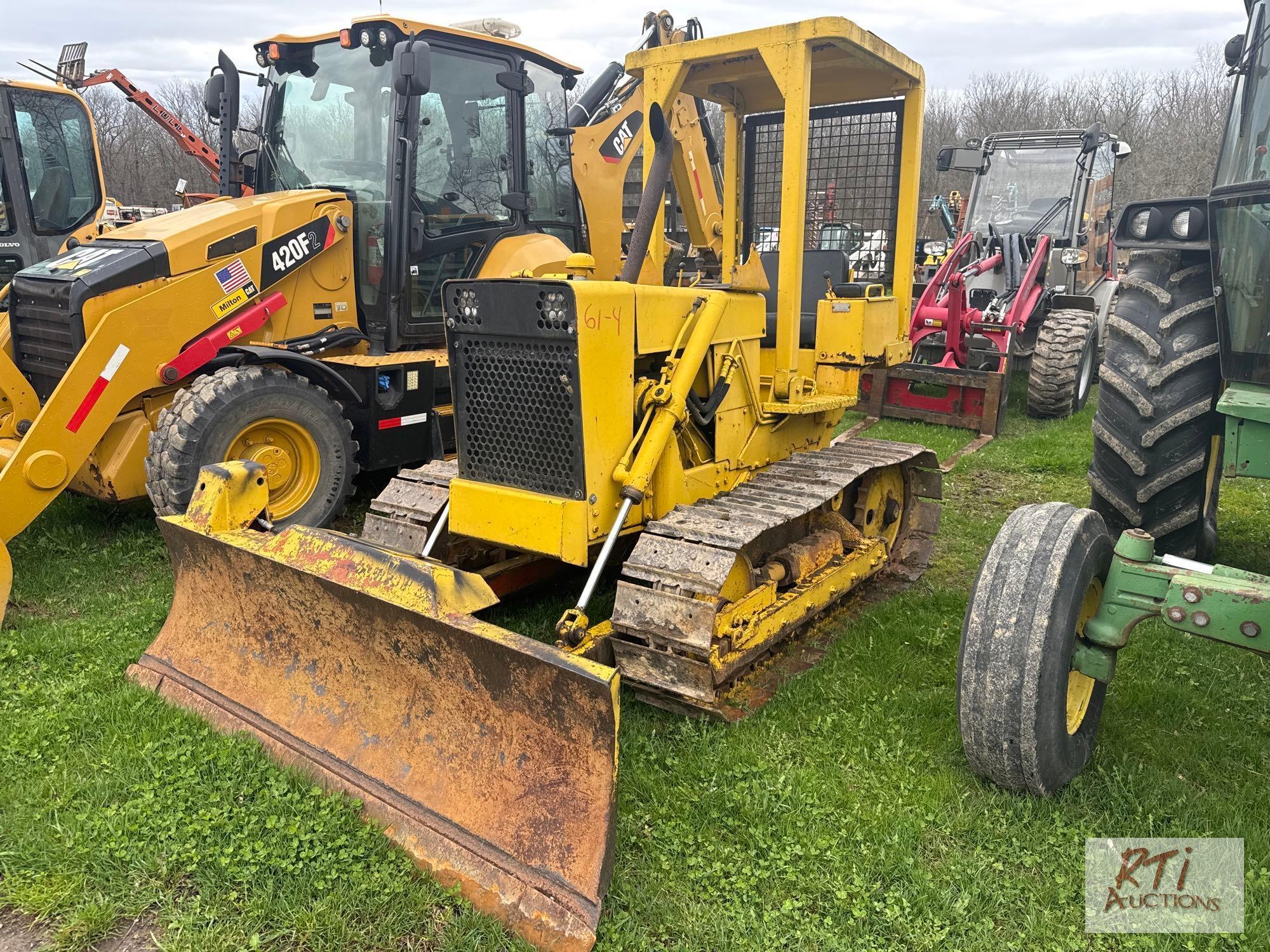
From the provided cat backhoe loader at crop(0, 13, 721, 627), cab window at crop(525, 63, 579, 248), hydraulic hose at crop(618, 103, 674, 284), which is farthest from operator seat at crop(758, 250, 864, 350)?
cab window at crop(525, 63, 579, 248)

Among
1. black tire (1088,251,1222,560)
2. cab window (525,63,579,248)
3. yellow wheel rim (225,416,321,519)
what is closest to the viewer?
black tire (1088,251,1222,560)

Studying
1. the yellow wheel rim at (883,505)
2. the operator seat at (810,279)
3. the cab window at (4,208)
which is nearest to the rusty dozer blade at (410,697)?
A: the yellow wheel rim at (883,505)

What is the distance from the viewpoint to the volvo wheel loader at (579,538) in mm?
2760

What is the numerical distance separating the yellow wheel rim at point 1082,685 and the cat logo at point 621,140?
469 centimetres

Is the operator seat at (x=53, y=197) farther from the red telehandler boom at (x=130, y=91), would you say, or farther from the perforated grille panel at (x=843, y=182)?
the perforated grille panel at (x=843, y=182)

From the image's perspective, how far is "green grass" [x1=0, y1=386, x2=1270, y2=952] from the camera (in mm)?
2557

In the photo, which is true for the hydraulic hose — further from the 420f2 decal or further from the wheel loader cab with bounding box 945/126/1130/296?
the wheel loader cab with bounding box 945/126/1130/296

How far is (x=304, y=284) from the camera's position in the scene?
5840 millimetres

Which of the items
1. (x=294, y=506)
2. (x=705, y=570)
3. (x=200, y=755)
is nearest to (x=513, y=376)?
(x=705, y=570)

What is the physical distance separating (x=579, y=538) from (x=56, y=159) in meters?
8.56

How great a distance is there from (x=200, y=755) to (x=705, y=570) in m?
1.86

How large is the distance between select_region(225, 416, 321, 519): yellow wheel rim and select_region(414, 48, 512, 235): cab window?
5.19 ft

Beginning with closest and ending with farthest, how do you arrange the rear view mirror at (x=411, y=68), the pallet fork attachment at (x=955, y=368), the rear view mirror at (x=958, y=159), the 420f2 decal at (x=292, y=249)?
the rear view mirror at (x=411, y=68) → the 420f2 decal at (x=292, y=249) → the pallet fork attachment at (x=955, y=368) → the rear view mirror at (x=958, y=159)

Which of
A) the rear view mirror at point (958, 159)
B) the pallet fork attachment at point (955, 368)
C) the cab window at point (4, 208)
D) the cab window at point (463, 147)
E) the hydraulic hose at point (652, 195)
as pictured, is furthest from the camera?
the rear view mirror at point (958, 159)
